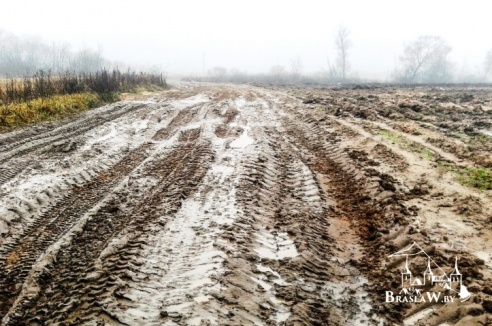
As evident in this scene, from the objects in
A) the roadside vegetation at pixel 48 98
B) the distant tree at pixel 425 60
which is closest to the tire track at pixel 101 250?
the roadside vegetation at pixel 48 98

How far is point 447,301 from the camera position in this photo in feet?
9.90

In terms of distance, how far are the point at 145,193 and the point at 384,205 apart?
3746 mm

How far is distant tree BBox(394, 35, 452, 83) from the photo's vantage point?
63.7 meters

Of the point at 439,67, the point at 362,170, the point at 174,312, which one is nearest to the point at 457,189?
the point at 362,170

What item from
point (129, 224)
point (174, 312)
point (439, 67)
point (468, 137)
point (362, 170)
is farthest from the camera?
point (439, 67)

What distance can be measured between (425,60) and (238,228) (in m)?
71.6

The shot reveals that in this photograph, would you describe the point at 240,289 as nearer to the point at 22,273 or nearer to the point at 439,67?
the point at 22,273

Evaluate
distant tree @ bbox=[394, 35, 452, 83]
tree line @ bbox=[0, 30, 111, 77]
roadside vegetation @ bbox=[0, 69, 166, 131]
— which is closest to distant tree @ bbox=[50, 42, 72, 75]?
tree line @ bbox=[0, 30, 111, 77]

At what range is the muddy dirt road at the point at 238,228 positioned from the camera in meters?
3.04

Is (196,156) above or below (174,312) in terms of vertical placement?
above

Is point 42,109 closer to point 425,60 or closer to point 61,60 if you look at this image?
point 425,60

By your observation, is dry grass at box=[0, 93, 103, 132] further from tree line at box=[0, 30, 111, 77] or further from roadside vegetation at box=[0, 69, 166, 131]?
tree line at box=[0, 30, 111, 77]

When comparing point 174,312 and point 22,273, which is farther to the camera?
point 22,273

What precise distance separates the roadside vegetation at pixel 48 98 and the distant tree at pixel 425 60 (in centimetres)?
5939
